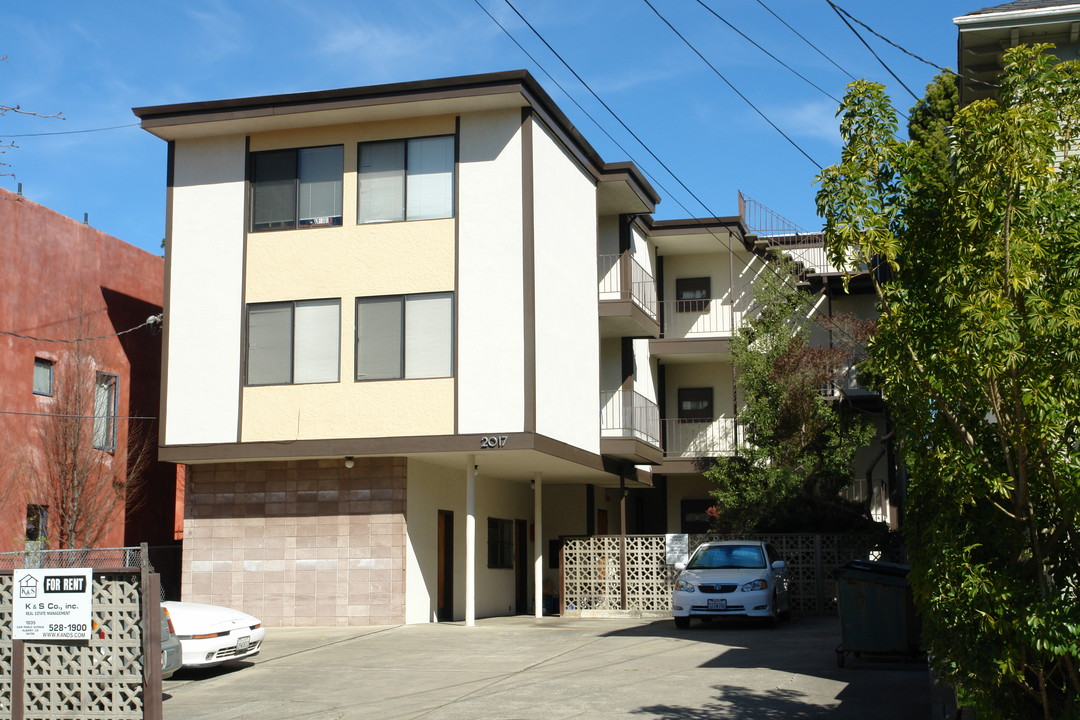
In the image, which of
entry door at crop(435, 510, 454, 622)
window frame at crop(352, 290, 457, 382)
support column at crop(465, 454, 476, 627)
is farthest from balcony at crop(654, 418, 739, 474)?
window frame at crop(352, 290, 457, 382)

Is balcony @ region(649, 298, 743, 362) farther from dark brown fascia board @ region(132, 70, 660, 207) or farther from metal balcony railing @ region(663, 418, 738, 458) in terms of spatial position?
dark brown fascia board @ region(132, 70, 660, 207)

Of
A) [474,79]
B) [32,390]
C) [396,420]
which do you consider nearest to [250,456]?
[396,420]

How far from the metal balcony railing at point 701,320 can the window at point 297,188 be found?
1185 cm

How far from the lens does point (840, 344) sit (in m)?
30.0

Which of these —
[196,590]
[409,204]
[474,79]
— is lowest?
A: [196,590]

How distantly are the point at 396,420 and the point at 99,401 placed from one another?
8.26m

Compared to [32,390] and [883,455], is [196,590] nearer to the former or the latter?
[32,390]

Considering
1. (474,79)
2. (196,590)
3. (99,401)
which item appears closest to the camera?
(474,79)

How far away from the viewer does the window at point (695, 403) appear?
1267 inches

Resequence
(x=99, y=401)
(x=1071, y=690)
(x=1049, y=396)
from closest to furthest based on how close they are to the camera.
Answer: (x=1049, y=396), (x=1071, y=690), (x=99, y=401)

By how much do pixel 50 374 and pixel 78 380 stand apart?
565 mm

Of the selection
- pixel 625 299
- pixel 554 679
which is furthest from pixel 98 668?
pixel 625 299

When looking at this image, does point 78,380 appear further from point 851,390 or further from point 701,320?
point 851,390

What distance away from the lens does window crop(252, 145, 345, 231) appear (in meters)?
22.4
